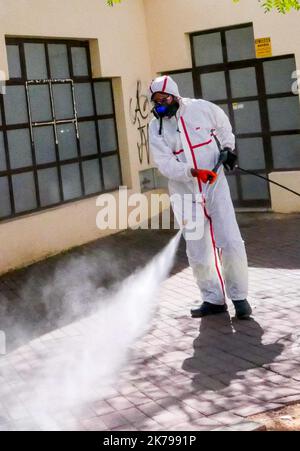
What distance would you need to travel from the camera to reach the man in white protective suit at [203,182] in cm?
689

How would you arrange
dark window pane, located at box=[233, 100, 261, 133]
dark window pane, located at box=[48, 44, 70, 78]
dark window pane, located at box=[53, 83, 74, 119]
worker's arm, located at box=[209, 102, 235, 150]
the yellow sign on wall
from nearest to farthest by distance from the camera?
worker's arm, located at box=[209, 102, 235, 150]
dark window pane, located at box=[48, 44, 70, 78]
dark window pane, located at box=[53, 83, 74, 119]
the yellow sign on wall
dark window pane, located at box=[233, 100, 261, 133]

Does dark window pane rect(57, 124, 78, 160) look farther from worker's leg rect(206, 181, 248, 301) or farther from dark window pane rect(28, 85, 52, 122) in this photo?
worker's leg rect(206, 181, 248, 301)

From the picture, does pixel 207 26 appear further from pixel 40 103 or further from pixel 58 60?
pixel 40 103

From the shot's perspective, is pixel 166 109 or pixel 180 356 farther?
pixel 166 109

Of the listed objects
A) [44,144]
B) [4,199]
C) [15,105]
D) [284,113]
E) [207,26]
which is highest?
[207,26]

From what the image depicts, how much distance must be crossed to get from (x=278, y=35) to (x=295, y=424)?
8.32 metres

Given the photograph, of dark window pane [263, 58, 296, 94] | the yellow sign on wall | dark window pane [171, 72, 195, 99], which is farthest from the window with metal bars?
dark window pane [263, 58, 296, 94]

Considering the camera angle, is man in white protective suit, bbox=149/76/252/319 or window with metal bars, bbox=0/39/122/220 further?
window with metal bars, bbox=0/39/122/220

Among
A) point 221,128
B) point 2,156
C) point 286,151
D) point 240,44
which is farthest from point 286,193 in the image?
point 221,128

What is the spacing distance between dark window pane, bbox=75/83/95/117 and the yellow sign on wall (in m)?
2.57

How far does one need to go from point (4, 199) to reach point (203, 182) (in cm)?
390

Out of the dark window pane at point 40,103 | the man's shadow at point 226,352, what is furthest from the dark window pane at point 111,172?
the man's shadow at point 226,352

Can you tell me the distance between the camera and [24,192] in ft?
34.0

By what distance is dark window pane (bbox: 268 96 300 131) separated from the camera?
1221 centimetres
